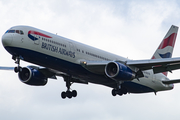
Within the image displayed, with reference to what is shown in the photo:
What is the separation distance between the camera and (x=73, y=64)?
39.1 meters

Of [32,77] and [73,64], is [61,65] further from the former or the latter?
[32,77]

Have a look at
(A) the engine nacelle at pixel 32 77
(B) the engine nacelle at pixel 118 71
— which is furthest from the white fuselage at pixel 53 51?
(A) the engine nacelle at pixel 32 77

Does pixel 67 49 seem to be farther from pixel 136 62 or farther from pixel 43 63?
pixel 136 62

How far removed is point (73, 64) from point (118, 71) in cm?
464

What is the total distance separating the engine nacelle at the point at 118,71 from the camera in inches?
1523

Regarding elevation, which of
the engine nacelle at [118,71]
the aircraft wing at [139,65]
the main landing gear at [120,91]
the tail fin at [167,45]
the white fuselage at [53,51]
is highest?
the tail fin at [167,45]

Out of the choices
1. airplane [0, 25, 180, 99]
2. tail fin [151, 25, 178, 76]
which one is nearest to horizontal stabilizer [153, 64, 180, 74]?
airplane [0, 25, 180, 99]

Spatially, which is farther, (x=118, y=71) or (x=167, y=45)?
(x=167, y=45)

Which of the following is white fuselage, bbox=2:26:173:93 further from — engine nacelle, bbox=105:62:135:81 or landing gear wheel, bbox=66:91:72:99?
landing gear wheel, bbox=66:91:72:99

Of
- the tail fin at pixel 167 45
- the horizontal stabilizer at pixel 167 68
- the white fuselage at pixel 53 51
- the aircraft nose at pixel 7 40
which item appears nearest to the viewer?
the aircraft nose at pixel 7 40

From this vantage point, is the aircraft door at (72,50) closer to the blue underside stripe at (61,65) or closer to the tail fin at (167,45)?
the blue underside stripe at (61,65)

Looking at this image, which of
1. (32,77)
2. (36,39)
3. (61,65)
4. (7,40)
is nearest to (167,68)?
(61,65)

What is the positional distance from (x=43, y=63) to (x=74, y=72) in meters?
3.74

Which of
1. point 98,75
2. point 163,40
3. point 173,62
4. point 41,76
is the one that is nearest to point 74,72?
point 98,75
